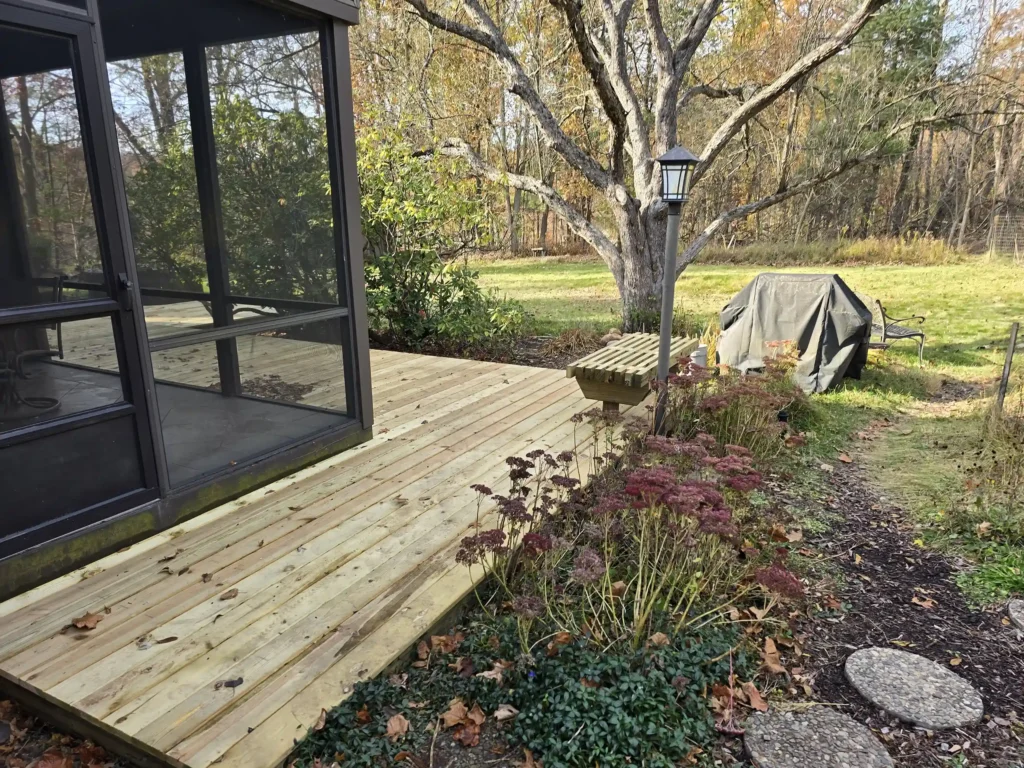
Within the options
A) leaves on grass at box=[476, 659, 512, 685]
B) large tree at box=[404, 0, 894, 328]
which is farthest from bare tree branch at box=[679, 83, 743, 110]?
leaves on grass at box=[476, 659, 512, 685]

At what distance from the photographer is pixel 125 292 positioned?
2.38 meters

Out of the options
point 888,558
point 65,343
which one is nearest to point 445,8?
point 65,343

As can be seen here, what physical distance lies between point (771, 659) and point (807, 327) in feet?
13.6

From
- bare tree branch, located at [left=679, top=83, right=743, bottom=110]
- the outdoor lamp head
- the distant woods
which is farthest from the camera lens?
the distant woods

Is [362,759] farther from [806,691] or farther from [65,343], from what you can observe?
[65,343]

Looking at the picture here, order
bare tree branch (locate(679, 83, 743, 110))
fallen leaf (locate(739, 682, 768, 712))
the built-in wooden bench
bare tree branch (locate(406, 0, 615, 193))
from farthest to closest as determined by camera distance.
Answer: bare tree branch (locate(679, 83, 743, 110))
bare tree branch (locate(406, 0, 615, 193))
the built-in wooden bench
fallen leaf (locate(739, 682, 768, 712))

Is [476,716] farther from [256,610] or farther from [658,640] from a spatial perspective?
[256,610]

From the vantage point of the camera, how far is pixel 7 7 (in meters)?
1.97

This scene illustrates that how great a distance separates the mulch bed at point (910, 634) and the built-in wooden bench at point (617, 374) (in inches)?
49.8

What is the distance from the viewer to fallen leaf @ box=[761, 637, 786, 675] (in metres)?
2.05

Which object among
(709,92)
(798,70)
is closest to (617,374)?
(798,70)

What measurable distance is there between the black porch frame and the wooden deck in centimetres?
10

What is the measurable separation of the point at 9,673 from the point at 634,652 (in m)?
1.87

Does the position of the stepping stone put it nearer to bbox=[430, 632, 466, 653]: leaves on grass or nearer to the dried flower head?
the dried flower head
